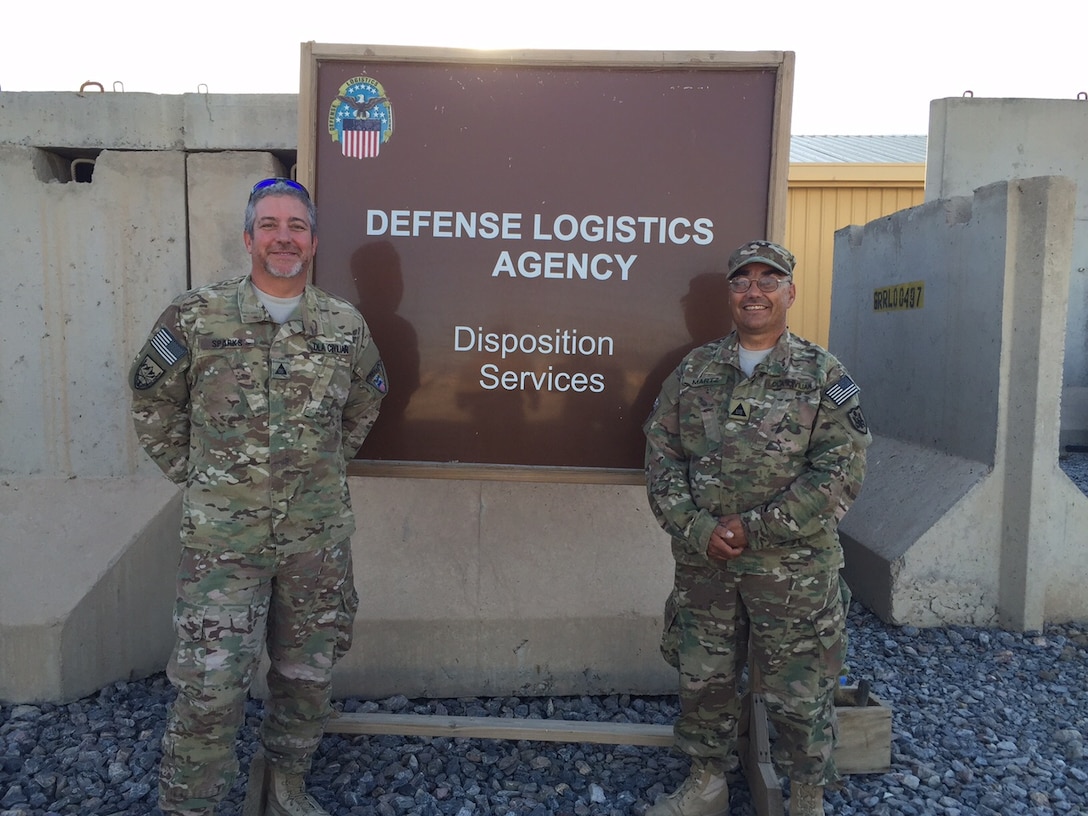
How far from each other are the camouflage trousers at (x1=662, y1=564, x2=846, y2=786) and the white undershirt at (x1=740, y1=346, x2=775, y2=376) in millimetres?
600

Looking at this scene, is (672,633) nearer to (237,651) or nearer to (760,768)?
(760,768)

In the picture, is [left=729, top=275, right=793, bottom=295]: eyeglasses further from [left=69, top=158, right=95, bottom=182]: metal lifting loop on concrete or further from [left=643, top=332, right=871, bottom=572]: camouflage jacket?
[left=69, top=158, right=95, bottom=182]: metal lifting loop on concrete

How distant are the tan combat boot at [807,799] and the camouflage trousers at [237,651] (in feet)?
4.83

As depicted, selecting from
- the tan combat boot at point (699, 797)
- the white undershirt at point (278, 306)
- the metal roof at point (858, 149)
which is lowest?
the tan combat boot at point (699, 797)

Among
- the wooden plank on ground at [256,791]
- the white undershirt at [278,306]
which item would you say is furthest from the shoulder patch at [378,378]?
the wooden plank on ground at [256,791]

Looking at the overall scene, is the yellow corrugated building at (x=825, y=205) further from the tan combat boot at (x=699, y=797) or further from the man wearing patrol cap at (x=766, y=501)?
the tan combat boot at (x=699, y=797)

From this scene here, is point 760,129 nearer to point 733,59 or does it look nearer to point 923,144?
point 733,59

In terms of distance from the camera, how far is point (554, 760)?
9.84 feet

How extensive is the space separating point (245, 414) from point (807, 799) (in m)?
2.03

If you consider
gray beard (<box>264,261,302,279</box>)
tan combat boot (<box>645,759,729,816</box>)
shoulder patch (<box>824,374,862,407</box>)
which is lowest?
tan combat boot (<box>645,759,729,816</box>)

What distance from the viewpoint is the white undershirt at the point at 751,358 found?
2.48 meters

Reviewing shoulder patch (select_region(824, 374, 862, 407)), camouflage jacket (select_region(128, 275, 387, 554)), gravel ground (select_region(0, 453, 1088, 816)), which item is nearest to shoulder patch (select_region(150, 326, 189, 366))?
camouflage jacket (select_region(128, 275, 387, 554))

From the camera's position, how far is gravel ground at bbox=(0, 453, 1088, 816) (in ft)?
8.97

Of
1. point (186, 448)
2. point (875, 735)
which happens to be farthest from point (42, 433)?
point (875, 735)
